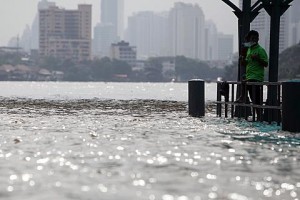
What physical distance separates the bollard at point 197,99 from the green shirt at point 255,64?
8.35 feet

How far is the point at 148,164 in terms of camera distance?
7.47 meters

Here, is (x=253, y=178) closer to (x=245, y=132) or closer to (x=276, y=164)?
(x=276, y=164)

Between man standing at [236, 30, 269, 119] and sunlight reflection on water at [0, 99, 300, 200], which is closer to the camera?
sunlight reflection on water at [0, 99, 300, 200]

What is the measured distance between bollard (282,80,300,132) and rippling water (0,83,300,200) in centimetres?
37

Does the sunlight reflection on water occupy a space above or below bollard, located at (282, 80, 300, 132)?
below

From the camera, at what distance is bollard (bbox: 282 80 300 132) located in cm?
1211

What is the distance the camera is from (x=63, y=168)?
716cm

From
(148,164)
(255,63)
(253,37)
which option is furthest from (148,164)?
(255,63)

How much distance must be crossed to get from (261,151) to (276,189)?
117 inches

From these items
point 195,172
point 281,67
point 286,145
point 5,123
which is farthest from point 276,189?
point 281,67

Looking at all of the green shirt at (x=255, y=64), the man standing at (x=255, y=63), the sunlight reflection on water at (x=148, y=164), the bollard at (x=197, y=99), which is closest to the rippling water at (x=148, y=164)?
the sunlight reflection on water at (x=148, y=164)

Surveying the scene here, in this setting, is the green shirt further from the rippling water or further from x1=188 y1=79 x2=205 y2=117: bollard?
the rippling water

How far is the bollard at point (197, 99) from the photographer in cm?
1791

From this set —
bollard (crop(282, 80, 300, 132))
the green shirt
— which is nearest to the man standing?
the green shirt
